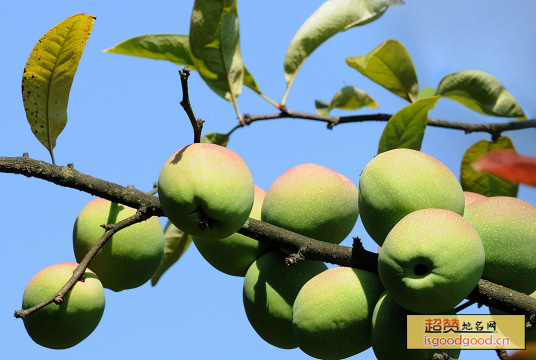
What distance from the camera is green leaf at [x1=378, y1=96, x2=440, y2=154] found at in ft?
5.28

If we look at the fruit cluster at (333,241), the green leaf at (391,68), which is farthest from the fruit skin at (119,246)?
the green leaf at (391,68)

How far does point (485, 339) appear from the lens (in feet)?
4.06

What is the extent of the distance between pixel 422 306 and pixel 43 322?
86cm

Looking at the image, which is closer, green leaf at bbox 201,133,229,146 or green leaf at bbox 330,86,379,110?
green leaf at bbox 201,133,229,146

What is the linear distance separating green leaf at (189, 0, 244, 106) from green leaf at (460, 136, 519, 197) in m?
0.82

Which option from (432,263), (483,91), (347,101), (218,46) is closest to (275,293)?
(432,263)

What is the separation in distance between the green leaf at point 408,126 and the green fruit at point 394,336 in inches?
21.5

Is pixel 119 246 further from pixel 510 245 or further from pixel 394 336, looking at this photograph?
pixel 510 245

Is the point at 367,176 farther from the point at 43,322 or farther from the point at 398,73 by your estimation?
the point at 398,73

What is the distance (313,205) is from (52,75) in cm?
72

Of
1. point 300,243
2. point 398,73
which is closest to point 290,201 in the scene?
point 300,243

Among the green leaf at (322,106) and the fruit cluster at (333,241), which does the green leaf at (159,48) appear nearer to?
the fruit cluster at (333,241)

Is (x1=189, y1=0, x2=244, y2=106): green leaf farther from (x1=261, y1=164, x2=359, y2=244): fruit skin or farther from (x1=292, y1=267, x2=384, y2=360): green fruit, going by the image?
(x1=292, y1=267, x2=384, y2=360): green fruit

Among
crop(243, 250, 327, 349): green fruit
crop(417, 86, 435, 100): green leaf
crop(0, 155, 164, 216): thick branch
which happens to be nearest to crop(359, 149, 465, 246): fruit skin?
crop(243, 250, 327, 349): green fruit
